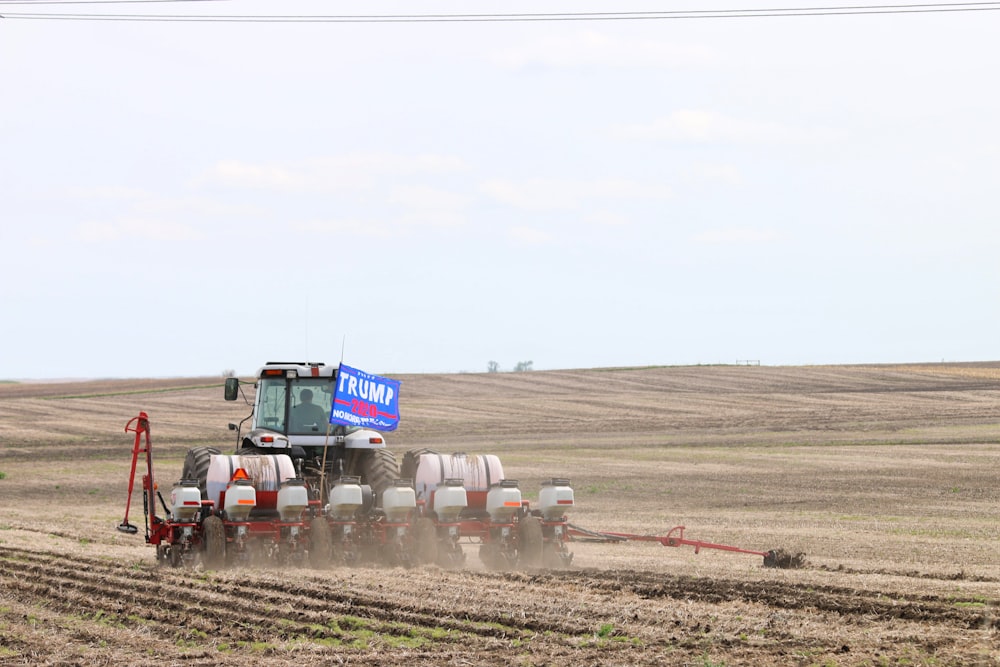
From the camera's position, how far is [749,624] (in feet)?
36.7

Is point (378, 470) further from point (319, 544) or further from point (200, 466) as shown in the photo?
point (200, 466)

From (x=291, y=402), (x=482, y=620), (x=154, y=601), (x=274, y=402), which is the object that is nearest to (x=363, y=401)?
(x=291, y=402)

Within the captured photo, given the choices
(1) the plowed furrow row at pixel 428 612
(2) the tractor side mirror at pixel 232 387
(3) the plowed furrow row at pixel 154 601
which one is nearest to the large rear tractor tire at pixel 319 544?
(3) the plowed furrow row at pixel 154 601

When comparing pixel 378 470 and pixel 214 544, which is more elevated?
pixel 378 470

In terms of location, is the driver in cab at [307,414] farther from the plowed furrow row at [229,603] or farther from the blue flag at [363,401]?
the plowed furrow row at [229,603]

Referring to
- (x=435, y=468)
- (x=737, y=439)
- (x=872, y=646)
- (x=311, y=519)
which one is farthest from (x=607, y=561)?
(x=737, y=439)

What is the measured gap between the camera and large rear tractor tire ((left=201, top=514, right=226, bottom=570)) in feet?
52.6

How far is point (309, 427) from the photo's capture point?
1841cm

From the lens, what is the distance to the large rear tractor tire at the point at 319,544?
53.3ft

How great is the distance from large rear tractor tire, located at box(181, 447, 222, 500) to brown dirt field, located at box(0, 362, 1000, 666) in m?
1.28

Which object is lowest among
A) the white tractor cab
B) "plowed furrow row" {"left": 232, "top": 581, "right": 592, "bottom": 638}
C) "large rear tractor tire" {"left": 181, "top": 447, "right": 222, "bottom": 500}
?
"plowed furrow row" {"left": 232, "top": 581, "right": 592, "bottom": 638}

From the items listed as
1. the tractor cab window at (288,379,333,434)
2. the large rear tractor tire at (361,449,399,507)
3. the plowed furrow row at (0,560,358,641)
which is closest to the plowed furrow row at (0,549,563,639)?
the plowed furrow row at (0,560,358,641)

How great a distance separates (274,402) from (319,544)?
2821 millimetres

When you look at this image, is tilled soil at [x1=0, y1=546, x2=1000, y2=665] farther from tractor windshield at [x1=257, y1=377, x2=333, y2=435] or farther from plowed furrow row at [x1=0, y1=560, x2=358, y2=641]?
tractor windshield at [x1=257, y1=377, x2=333, y2=435]
